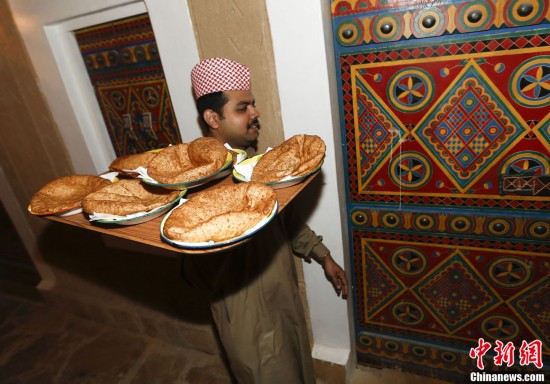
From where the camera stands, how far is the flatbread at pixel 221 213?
0.95 meters

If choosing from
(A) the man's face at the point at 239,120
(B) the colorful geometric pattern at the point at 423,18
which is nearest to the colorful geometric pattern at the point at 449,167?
(B) the colorful geometric pattern at the point at 423,18

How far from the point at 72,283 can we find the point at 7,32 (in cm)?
278

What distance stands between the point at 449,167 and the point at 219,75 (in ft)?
4.60

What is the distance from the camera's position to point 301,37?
170 centimetres

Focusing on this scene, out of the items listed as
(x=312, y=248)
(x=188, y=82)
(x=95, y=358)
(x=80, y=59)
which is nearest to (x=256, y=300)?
(x=312, y=248)

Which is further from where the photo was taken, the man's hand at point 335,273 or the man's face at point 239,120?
the man's hand at point 335,273

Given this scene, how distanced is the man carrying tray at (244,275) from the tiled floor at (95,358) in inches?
44.2

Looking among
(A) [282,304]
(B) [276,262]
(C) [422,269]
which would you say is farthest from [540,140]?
(A) [282,304]

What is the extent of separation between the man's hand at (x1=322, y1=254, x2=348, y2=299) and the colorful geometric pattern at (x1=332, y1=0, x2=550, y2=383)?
0.54 ft

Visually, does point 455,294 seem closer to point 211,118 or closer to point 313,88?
point 313,88

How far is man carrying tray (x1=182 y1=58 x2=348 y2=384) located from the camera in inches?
69.2

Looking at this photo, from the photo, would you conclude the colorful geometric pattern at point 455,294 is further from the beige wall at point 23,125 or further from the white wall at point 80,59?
the beige wall at point 23,125

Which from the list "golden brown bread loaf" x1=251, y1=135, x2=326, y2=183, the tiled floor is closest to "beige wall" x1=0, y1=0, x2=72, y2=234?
the tiled floor

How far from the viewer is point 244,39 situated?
183cm
